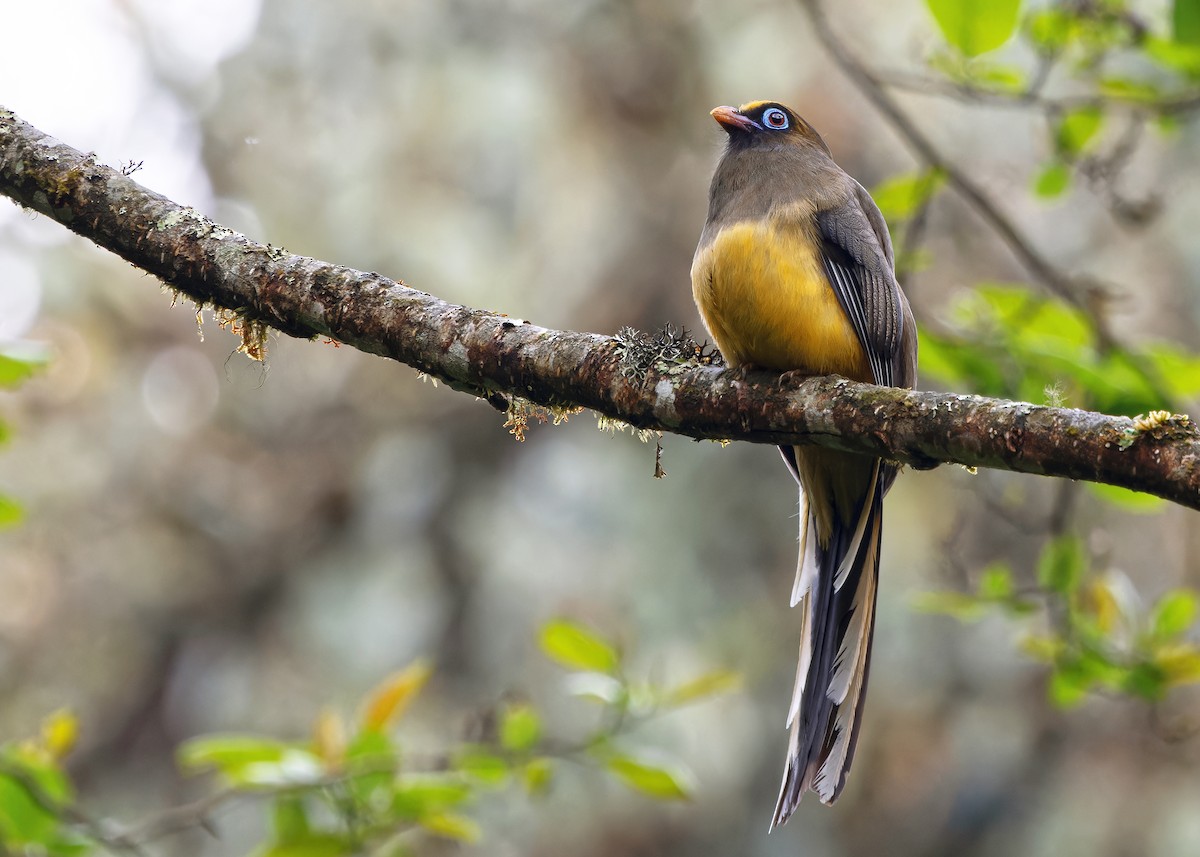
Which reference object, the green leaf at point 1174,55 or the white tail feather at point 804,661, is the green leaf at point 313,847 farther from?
the green leaf at point 1174,55

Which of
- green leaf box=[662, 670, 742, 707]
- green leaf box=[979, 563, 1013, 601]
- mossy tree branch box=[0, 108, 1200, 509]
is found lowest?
green leaf box=[662, 670, 742, 707]

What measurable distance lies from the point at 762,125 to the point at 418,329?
1437mm

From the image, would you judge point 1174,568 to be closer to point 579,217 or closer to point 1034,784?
point 1034,784

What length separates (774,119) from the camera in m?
3.09

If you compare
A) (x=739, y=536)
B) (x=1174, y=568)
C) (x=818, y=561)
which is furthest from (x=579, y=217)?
(x=818, y=561)

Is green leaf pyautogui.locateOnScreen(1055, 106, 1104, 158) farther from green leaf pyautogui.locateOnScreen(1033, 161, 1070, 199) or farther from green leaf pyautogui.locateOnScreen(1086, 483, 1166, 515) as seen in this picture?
green leaf pyautogui.locateOnScreen(1086, 483, 1166, 515)

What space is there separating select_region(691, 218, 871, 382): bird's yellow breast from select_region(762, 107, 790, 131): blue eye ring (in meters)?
0.65

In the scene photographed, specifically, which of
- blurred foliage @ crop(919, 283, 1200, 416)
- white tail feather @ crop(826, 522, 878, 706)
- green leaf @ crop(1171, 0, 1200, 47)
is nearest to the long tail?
white tail feather @ crop(826, 522, 878, 706)

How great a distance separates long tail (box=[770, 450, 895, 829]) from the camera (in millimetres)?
2389

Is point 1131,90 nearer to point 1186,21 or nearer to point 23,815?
Answer: point 1186,21

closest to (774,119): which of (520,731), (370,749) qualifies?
(520,731)

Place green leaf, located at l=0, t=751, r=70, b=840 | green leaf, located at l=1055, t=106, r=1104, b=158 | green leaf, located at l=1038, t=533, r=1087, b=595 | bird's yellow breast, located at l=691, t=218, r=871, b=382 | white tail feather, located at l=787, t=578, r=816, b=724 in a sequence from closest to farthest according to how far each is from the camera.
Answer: green leaf, located at l=0, t=751, r=70, b=840 → bird's yellow breast, located at l=691, t=218, r=871, b=382 → white tail feather, located at l=787, t=578, r=816, b=724 → green leaf, located at l=1038, t=533, r=1087, b=595 → green leaf, located at l=1055, t=106, r=1104, b=158

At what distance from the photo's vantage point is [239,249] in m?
2.12

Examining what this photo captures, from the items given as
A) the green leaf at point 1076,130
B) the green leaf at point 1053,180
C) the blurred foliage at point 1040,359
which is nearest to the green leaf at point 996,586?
the blurred foliage at point 1040,359
